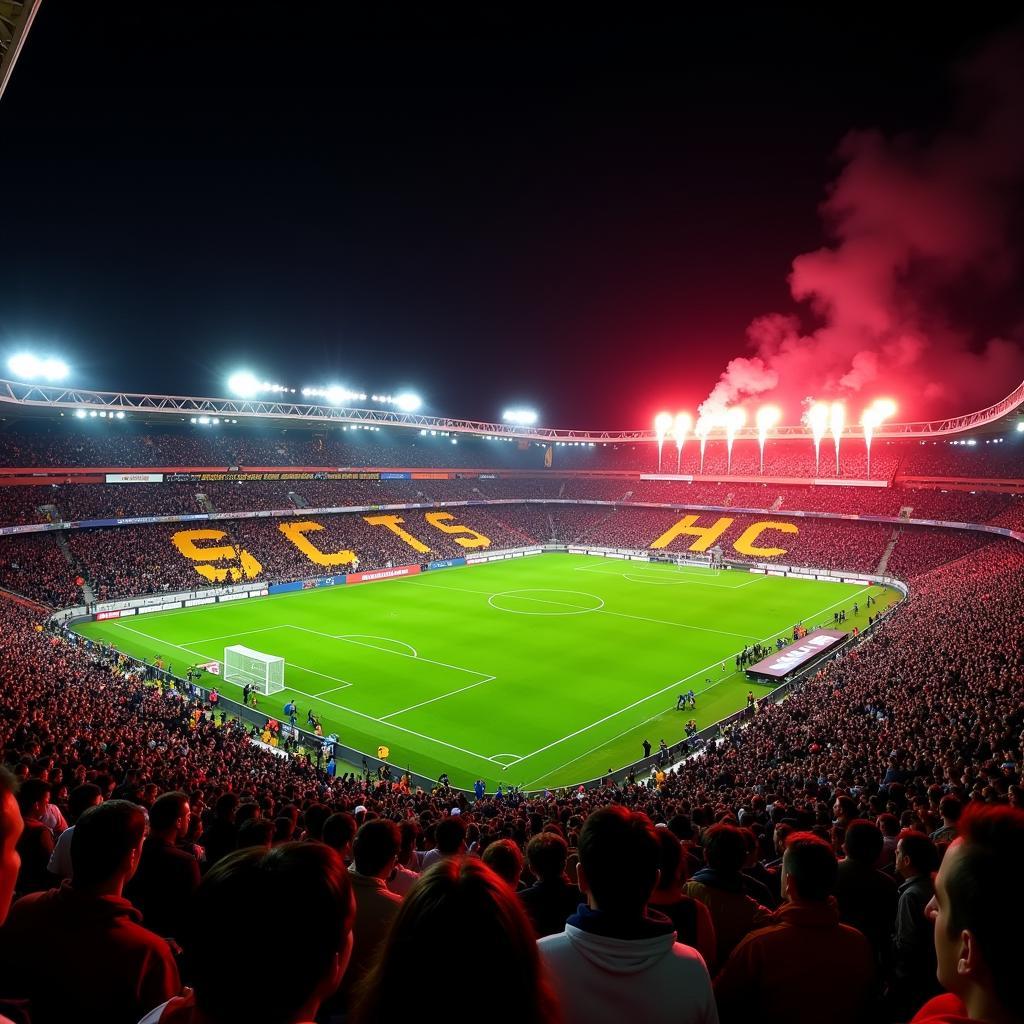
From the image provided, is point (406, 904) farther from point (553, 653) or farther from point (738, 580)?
point (738, 580)

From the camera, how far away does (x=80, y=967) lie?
9.40ft

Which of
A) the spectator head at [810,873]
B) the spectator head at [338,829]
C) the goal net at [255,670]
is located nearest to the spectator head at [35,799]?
the spectator head at [338,829]

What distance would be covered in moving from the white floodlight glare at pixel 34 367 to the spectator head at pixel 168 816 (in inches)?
1950

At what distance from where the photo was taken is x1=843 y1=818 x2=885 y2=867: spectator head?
5.62 metres

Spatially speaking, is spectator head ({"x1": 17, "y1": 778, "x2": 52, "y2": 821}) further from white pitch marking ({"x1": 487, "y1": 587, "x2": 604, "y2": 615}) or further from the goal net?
white pitch marking ({"x1": 487, "y1": 587, "x2": 604, "y2": 615})

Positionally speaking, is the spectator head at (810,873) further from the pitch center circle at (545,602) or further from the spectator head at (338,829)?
the pitch center circle at (545,602)

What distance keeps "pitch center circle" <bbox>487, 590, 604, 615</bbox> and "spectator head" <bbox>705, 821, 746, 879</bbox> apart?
41148mm

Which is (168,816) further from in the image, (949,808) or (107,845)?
(949,808)

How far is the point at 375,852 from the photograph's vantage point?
15.4 feet

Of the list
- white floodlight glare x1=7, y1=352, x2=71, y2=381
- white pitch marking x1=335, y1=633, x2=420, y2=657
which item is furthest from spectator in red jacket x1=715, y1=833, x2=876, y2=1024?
white floodlight glare x1=7, y1=352, x2=71, y2=381

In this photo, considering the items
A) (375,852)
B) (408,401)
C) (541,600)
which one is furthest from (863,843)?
(408,401)

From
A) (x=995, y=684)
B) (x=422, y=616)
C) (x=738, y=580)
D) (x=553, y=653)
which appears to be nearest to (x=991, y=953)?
(x=995, y=684)

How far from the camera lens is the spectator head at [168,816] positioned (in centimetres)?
568

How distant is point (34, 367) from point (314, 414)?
25508 millimetres
